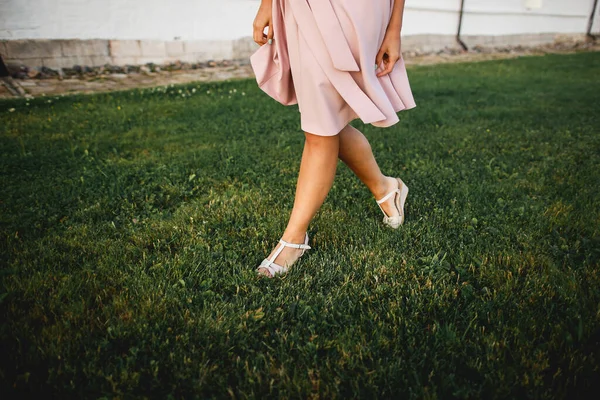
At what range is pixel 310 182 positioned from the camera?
205cm

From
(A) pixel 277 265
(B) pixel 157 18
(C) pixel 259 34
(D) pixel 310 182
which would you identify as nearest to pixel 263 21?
(C) pixel 259 34

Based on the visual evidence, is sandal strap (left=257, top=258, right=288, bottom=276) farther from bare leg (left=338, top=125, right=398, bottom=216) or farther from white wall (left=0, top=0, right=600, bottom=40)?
white wall (left=0, top=0, right=600, bottom=40)

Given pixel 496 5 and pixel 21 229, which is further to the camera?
pixel 496 5

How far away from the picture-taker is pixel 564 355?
1487 mm

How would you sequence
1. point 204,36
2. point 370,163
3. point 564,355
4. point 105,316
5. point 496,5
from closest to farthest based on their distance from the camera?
point 564,355
point 105,316
point 370,163
point 204,36
point 496,5

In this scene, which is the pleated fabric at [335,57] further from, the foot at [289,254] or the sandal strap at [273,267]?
the sandal strap at [273,267]

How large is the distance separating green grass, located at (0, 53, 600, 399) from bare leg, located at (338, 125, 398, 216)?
0.22 meters

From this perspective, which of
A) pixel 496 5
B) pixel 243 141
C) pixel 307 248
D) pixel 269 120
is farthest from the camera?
pixel 496 5

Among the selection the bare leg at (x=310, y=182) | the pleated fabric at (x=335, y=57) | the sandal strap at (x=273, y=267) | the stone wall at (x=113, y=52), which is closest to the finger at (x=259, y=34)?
the pleated fabric at (x=335, y=57)

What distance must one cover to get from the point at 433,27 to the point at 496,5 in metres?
3.89

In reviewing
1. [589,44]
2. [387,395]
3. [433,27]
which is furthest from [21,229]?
[589,44]

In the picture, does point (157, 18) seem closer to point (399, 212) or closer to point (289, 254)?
point (399, 212)

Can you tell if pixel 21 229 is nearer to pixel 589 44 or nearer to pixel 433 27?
pixel 433 27

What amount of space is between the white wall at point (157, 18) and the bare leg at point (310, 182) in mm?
9870
